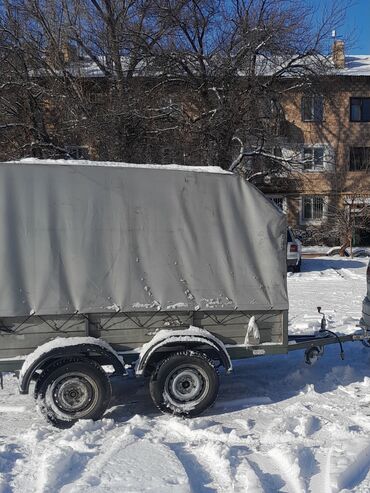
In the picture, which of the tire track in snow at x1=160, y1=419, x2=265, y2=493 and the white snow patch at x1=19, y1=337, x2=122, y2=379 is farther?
the white snow patch at x1=19, y1=337, x2=122, y2=379

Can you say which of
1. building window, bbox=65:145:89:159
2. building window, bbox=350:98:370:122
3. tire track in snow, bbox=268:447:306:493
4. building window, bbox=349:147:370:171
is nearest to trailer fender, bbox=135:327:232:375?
tire track in snow, bbox=268:447:306:493

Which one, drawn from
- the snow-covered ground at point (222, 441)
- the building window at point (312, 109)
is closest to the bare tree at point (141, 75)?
the building window at point (312, 109)

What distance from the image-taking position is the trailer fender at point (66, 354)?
4.89 m

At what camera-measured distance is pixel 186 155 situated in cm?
2284

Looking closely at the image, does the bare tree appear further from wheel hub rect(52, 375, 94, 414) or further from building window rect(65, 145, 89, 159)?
wheel hub rect(52, 375, 94, 414)

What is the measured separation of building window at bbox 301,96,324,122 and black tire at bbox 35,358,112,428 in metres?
25.4

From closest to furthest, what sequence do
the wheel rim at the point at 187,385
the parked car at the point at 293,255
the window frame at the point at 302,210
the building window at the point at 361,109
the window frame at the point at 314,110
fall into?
the wheel rim at the point at 187,385 < the parked car at the point at 293,255 < the window frame at the point at 314,110 < the window frame at the point at 302,210 < the building window at the point at 361,109

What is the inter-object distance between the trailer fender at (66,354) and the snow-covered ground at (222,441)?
1.77ft

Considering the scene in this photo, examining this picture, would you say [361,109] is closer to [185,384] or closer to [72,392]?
[185,384]

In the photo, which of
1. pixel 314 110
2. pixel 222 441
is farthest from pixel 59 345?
pixel 314 110

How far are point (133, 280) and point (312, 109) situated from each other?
93.8ft

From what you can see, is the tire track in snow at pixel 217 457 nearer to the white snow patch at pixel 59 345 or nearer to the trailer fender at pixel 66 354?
the trailer fender at pixel 66 354

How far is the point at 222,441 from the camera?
4719mm

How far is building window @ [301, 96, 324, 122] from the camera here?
28.7 m
